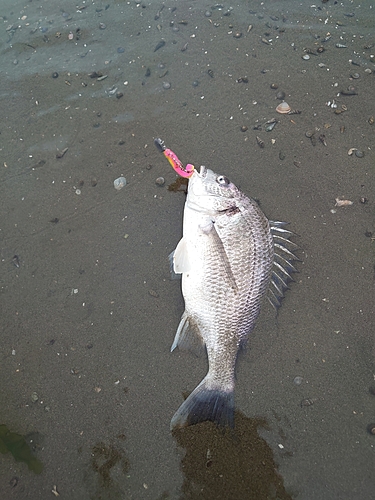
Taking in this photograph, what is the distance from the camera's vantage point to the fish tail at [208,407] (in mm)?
3203

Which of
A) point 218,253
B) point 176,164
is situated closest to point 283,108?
point 176,164

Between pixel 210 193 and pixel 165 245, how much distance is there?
2.92 ft

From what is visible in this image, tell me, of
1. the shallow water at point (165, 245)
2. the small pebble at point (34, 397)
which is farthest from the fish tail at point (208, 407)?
the small pebble at point (34, 397)

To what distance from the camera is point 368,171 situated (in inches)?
167

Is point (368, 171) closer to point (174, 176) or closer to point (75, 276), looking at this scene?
point (174, 176)

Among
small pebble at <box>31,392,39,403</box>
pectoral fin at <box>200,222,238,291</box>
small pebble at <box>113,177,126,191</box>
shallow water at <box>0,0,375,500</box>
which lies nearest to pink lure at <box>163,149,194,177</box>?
pectoral fin at <box>200,222,238,291</box>

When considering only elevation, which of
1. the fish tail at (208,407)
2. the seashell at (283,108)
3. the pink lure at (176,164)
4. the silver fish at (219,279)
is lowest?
the fish tail at (208,407)

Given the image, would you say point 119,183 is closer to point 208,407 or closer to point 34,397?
point 34,397

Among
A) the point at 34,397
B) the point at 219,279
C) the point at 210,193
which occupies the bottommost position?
the point at 34,397

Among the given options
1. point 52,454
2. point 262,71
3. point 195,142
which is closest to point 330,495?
point 52,454

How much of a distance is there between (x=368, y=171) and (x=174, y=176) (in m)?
2.26

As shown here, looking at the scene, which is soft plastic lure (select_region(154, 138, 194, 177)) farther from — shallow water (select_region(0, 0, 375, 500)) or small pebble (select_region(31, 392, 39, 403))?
small pebble (select_region(31, 392, 39, 403))

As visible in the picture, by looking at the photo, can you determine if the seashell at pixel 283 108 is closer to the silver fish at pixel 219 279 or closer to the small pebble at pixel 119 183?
the silver fish at pixel 219 279

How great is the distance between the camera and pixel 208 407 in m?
3.20
